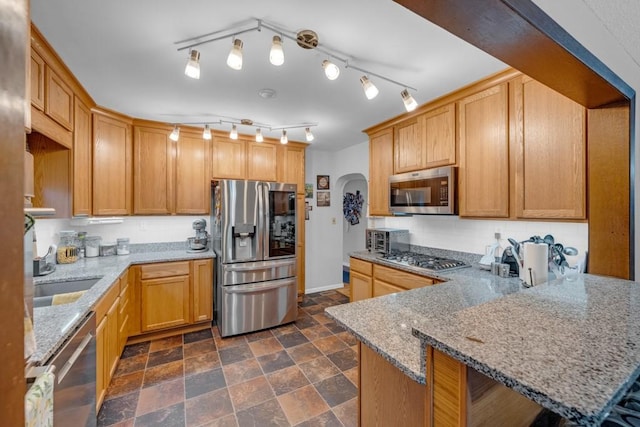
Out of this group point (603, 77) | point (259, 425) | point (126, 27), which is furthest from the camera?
point (259, 425)

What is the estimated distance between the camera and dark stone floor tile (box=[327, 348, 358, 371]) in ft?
7.93

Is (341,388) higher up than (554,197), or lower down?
lower down

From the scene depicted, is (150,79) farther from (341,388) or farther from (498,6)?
(341,388)

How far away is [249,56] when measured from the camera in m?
1.78

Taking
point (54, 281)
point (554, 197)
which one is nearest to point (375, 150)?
point (554, 197)

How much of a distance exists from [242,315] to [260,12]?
2764 millimetres

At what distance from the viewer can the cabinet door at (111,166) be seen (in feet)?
8.77

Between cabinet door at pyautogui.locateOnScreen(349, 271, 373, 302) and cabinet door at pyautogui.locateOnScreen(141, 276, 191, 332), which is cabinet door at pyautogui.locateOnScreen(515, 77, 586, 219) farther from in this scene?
cabinet door at pyautogui.locateOnScreen(141, 276, 191, 332)

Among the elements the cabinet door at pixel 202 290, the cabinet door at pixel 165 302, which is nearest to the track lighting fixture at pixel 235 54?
the cabinet door at pixel 202 290

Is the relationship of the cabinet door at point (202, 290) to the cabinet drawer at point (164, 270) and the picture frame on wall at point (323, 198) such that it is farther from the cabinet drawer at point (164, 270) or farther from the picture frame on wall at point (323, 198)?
the picture frame on wall at point (323, 198)

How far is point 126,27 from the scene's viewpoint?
1.51 metres

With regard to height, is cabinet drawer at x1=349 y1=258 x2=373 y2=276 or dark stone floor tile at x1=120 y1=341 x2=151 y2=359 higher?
cabinet drawer at x1=349 y1=258 x2=373 y2=276

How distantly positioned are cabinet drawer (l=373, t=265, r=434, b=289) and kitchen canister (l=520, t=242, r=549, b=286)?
0.75 meters

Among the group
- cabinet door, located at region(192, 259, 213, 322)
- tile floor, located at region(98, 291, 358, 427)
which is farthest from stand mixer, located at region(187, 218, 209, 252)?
tile floor, located at region(98, 291, 358, 427)
